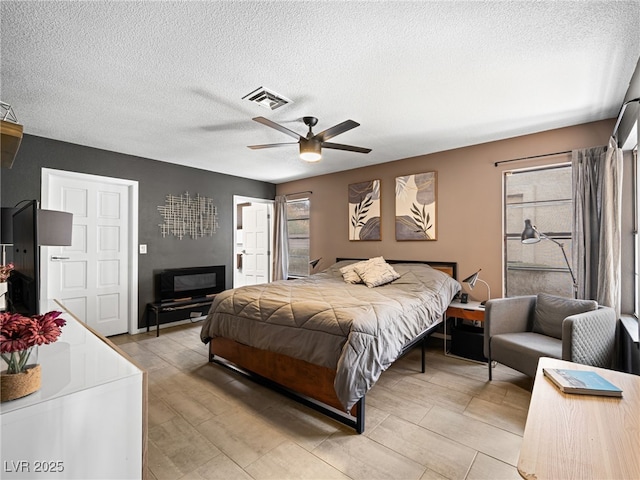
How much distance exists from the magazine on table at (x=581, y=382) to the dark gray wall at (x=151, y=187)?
4572 mm

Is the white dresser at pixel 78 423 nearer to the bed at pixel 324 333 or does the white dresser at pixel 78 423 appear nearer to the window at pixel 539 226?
the bed at pixel 324 333

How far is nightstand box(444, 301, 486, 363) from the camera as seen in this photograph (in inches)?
129

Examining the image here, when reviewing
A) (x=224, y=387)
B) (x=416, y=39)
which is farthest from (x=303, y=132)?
(x=224, y=387)

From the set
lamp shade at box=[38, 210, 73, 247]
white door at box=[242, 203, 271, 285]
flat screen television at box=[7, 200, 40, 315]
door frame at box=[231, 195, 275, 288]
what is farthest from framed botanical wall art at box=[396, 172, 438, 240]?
flat screen television at box=[7, 200, 40, 315]

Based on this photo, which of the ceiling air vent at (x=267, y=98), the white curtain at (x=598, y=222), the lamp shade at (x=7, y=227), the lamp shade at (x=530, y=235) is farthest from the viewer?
the lamp shade at (x=530, y=235)

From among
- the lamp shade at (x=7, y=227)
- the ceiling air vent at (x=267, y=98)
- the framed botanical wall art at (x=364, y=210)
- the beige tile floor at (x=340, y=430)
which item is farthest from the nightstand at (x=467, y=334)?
the lamp shade at (x=7, y=227)

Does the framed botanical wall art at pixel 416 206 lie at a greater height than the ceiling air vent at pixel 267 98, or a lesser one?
lesser

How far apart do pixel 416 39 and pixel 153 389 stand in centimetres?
330

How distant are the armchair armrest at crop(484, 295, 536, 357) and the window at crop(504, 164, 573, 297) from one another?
553 millimetres

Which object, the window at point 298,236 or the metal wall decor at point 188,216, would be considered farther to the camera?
the window at point 298,236

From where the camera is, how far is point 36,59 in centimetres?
201

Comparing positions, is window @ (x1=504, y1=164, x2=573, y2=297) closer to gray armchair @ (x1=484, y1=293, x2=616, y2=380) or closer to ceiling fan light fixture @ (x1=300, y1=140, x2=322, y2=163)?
gray armchair @ (x1=484, y1=293, x2=616, y2=380)

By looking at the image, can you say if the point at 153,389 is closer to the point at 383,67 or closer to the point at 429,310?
the point at 429,310

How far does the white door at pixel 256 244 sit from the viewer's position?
6238mm
